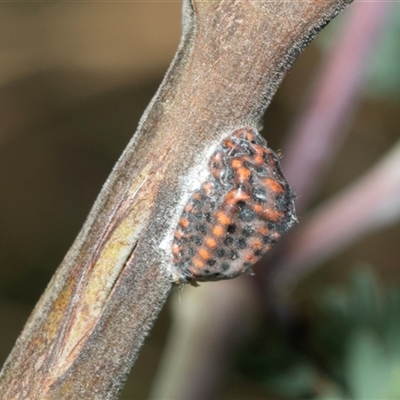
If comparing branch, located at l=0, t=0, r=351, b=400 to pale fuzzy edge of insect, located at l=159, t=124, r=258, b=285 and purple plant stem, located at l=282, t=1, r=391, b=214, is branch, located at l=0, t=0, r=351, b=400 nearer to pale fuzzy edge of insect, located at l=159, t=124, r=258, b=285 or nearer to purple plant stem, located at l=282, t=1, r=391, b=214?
pale fuzzy edge of insect, located at l=159, t=124, r=258, b=285

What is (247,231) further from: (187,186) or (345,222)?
(345,222)

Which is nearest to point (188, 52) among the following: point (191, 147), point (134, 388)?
point (191, 147)

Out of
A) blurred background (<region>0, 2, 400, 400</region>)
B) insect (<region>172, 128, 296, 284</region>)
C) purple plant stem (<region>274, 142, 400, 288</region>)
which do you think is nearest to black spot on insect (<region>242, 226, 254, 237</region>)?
insect (<region>172, 128, 296, 284</region>)

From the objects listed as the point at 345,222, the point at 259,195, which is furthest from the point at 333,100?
the point at 259,195

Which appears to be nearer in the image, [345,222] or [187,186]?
[187,186]

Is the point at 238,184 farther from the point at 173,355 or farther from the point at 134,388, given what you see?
the point at 134,388
